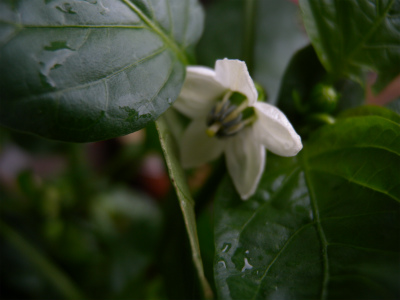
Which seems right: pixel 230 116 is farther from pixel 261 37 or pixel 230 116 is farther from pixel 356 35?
pixel 261 37

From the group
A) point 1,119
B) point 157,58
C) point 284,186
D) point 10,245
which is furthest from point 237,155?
point 10,245

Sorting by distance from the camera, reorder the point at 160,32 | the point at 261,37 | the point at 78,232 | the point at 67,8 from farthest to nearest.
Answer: the point at 78,232 < the point at 261,37 < the point at 160,32 < the point at 67,8

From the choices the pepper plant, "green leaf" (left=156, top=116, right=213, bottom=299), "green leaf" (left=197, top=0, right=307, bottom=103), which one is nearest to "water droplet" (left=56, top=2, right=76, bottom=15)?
the pepper plant

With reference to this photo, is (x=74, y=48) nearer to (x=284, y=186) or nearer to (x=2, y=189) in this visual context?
(x=284, y=186)

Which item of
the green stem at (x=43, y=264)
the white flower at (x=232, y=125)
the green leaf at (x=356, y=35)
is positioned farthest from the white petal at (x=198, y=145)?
the green stem at (x=43, y=264)

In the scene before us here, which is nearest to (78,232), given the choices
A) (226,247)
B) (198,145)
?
(198,145)

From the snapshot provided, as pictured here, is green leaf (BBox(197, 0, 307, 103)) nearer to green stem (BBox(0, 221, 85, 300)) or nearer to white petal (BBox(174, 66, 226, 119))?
white petal (BBox(174, 66, 226, 119))
